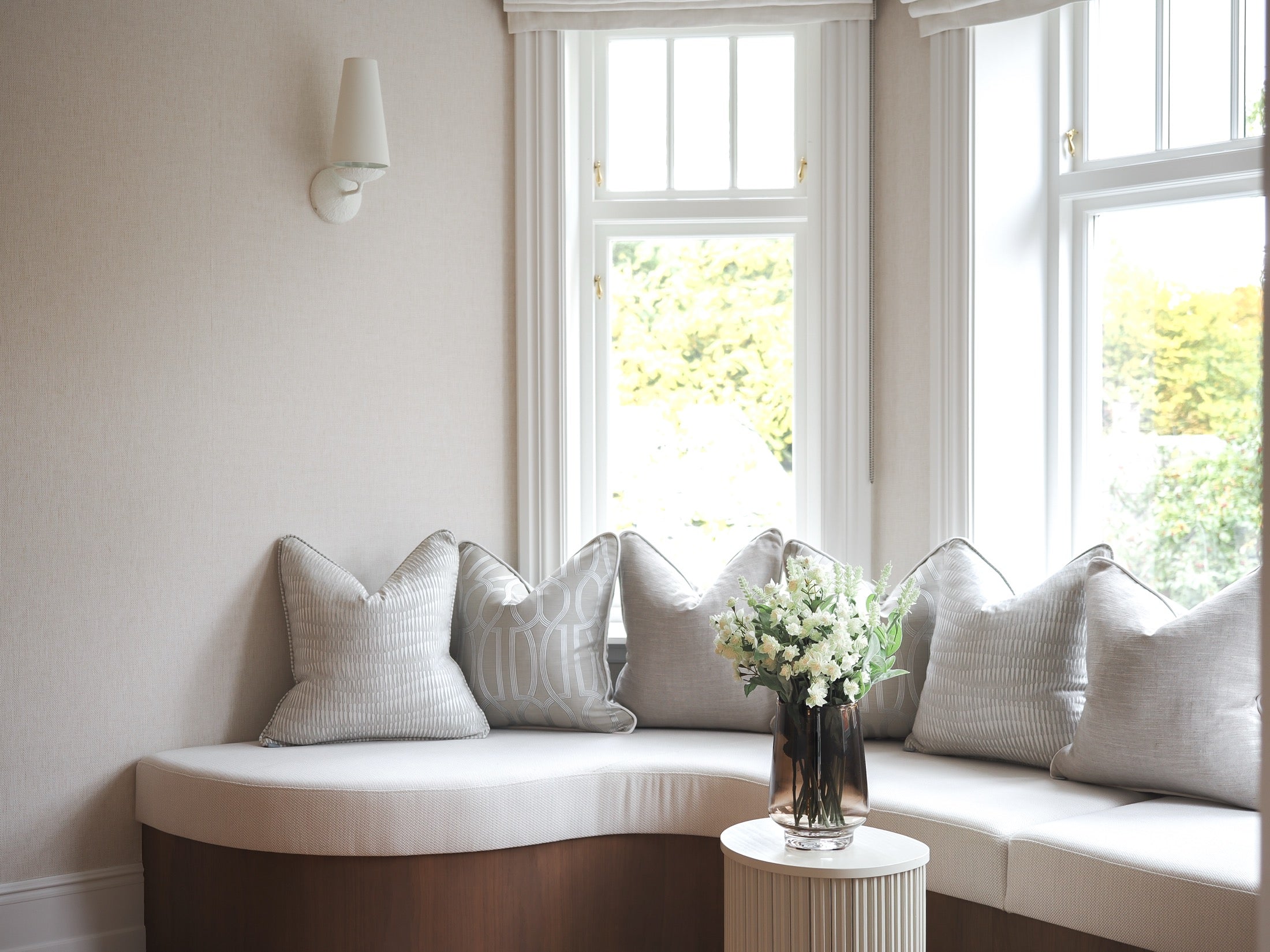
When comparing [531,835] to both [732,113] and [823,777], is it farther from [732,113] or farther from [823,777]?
[732,113]

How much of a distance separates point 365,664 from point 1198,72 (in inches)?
104

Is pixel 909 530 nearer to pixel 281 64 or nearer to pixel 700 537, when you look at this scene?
pixel 700 537

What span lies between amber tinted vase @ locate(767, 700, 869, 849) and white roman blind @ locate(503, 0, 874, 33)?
2.16m

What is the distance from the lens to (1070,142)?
10.2 ft

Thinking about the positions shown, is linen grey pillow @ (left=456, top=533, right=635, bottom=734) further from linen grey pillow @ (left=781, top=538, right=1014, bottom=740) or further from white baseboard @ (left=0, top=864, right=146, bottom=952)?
white baseboard @ (left=0, top=864, right=146, bottom=952)

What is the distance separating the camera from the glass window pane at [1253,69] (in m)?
2.76

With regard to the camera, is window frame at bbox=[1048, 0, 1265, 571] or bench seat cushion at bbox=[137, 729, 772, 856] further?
window frame at bbox=[1048, 0, 1265, 571]

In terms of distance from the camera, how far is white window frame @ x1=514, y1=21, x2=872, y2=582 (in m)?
3.30

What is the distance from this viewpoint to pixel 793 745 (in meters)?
2.03

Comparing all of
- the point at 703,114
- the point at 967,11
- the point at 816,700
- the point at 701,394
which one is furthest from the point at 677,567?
the point at 967,11

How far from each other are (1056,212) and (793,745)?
1883 mm

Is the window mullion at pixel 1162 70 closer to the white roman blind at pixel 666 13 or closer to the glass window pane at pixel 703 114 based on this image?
the white roman blind at pixel 666 13

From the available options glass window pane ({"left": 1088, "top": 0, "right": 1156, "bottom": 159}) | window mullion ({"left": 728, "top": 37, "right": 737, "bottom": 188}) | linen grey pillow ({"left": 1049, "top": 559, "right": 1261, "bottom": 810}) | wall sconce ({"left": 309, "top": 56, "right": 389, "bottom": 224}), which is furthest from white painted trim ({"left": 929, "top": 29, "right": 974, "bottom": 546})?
wall sconce ({"left": 309, "top": 56, "right": 389, "bottom": 224})

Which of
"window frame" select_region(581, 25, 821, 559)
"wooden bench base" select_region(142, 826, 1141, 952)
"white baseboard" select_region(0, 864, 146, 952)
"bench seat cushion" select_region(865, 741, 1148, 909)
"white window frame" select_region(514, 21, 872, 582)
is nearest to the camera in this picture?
"bench seat cushion" select_region(865, 741, 1148, 909)
